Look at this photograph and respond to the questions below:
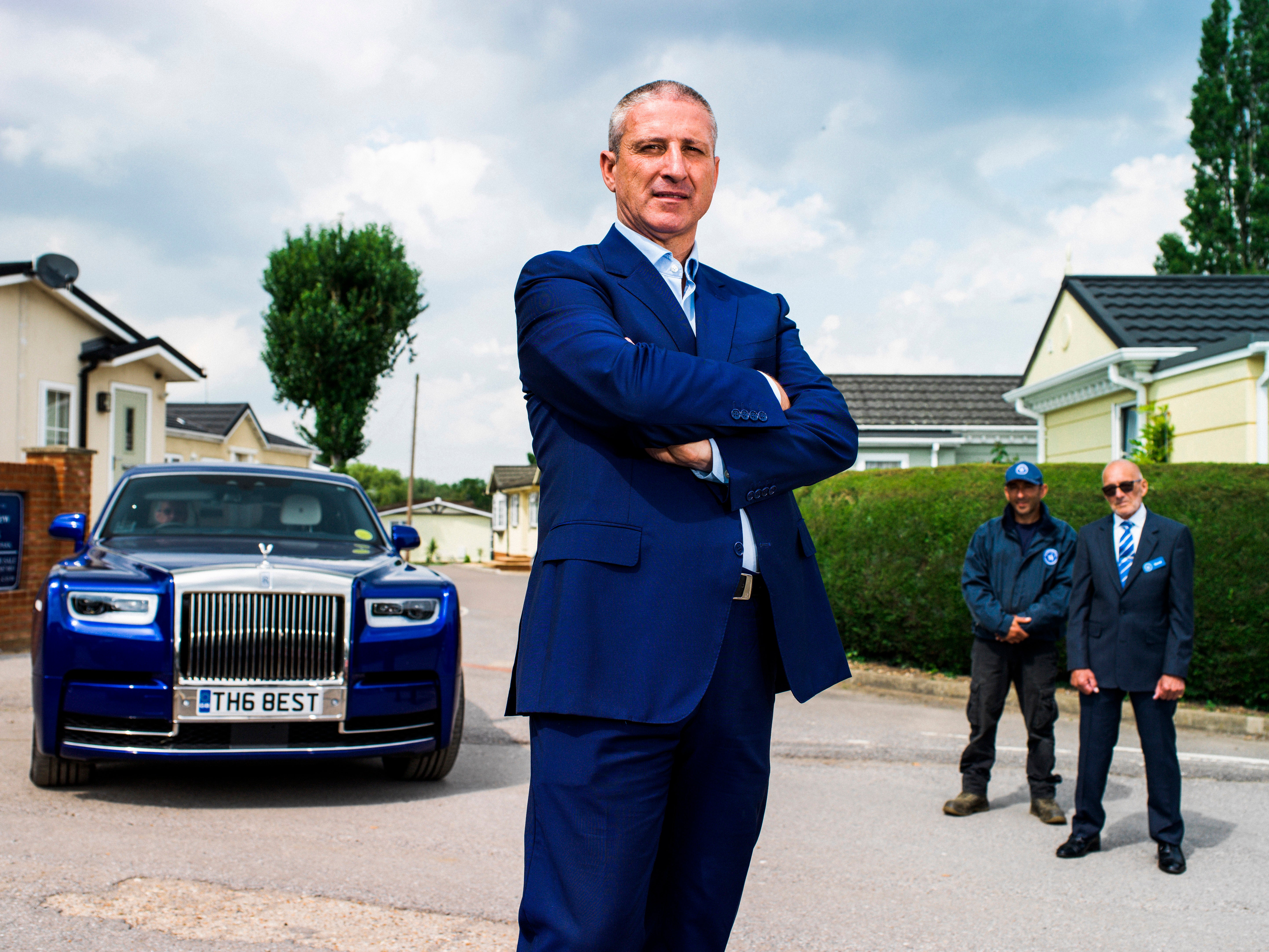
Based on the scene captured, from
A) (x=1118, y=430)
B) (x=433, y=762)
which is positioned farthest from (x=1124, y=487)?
(x=1118, y=430)

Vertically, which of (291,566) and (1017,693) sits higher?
(291,566)

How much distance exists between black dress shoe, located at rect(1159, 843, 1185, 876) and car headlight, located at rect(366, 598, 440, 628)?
369 centimetres

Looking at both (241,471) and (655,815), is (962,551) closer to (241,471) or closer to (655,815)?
(241,471)

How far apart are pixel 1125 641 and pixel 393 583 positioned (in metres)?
3.68

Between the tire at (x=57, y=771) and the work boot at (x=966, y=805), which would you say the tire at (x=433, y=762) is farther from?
the work boot at (x=966, y=805)

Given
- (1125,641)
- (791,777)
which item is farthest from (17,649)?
(1125,641)

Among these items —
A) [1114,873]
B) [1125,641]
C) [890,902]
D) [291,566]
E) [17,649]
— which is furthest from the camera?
[17,649]

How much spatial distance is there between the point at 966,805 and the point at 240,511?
469cm

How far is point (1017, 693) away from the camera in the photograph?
20.5 feet

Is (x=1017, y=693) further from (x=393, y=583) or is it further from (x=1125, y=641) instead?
(x=393, y=583)

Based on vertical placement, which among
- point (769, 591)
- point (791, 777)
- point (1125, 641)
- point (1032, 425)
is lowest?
point (791, 777)

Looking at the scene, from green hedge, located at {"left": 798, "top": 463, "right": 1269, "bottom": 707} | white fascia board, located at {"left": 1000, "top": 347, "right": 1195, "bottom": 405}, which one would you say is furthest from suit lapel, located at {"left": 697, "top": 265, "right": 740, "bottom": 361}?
white fascia board, located at {"left": 1000, "top": 347, "right": 1195, "bottom": 405}

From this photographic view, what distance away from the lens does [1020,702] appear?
249 inches

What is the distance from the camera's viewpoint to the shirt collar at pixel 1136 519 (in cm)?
550
